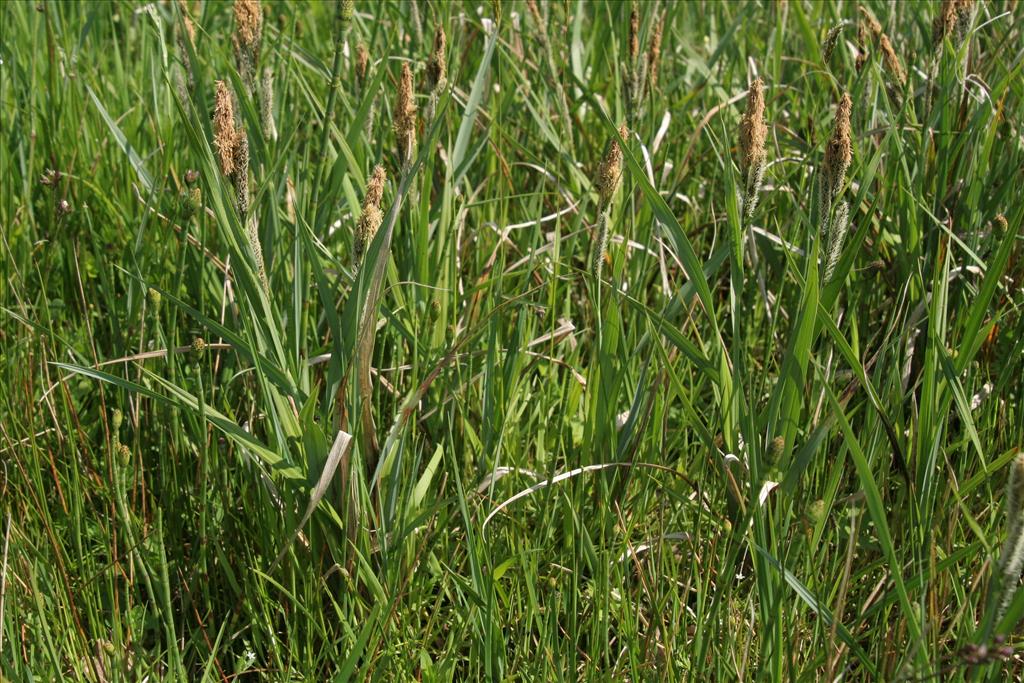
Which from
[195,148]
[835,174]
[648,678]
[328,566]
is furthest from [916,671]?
[195,148]

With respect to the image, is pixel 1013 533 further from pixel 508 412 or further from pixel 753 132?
pixel 508 412

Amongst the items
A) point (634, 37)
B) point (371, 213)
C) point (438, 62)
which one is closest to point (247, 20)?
point (438, 62)

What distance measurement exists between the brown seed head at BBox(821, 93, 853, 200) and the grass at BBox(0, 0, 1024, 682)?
3 centimetres

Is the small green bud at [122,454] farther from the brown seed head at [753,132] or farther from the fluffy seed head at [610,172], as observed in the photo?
the brown seed head at [753,132]

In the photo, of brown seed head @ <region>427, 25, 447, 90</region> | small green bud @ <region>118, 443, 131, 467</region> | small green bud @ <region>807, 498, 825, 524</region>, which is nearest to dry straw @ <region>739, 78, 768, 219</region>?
small green bud @ <region>807, 498, 825, 524</region>

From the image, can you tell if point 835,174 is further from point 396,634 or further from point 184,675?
point 184,675

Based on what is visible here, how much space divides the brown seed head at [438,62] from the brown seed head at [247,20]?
0.27 m

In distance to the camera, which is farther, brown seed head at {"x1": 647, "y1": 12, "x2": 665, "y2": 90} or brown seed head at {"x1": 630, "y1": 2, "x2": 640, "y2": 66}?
brown seed head at {"x1": 647, "y1": 12, "x2": 665, "y2": 90}

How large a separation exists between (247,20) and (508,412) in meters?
0.69

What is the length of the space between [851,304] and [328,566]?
96cm

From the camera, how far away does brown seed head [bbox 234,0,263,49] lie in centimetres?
149

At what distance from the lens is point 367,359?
1406 mm

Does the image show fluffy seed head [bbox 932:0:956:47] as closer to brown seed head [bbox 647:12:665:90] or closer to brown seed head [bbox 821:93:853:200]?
brown seed head [bbox 647:12:665:90]

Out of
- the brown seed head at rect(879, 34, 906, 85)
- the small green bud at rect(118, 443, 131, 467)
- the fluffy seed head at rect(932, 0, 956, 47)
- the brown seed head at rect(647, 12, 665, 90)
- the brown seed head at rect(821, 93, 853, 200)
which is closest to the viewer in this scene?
the brown seed head at rect(821, 93, 853, 200)
